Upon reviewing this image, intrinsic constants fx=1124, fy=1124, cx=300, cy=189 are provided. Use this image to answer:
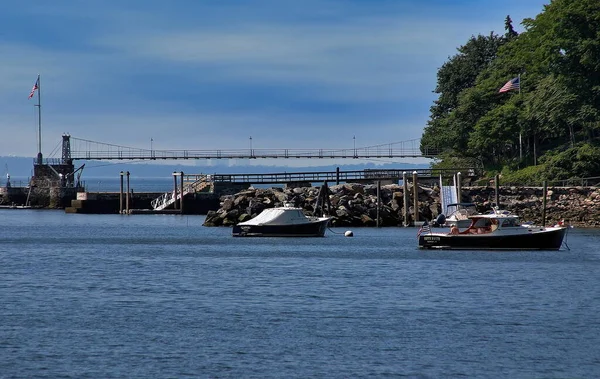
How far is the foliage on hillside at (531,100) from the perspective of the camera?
3647 inches

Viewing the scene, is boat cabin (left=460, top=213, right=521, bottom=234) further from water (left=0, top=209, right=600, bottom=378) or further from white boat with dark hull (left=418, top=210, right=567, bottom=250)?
water (left=0, top=209, right=600, bottom=378)

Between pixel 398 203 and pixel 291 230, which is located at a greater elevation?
pixel 398 203

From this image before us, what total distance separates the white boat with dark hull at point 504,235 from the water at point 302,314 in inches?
49.2

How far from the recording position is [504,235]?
2479 inches

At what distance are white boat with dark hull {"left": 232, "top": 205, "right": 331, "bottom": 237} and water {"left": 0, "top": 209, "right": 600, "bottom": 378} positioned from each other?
11.8 m

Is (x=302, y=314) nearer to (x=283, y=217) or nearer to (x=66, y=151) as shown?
(x=283, y=217)

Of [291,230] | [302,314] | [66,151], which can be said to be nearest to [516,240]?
[291,230]

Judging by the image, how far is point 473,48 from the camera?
13275 centimetres

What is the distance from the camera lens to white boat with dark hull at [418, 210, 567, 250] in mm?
62938

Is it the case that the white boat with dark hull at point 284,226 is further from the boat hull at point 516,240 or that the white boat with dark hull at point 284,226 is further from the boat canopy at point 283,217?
the boat hull at point 516,240

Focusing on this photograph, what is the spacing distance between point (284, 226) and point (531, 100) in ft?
110

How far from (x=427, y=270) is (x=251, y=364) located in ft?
81.8

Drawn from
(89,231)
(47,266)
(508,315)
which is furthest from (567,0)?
(508,315)

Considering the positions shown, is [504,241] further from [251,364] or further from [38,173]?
[38,173]
